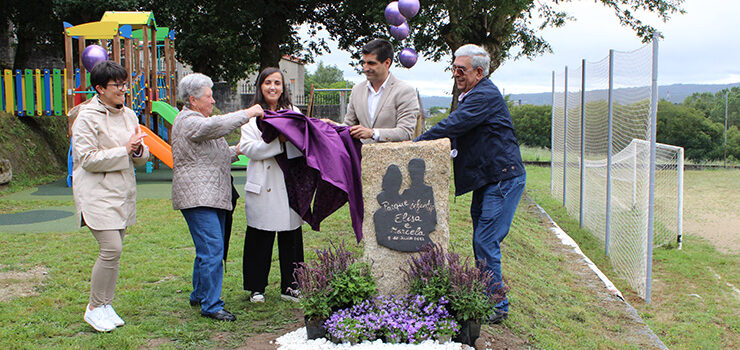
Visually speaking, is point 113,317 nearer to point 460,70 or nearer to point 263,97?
point 263,97

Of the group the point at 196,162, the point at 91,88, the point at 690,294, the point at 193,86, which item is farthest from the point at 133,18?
the point at 690,294

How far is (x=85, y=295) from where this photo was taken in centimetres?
463

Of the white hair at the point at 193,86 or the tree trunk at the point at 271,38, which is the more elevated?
the tree trunk at the point at 271,38

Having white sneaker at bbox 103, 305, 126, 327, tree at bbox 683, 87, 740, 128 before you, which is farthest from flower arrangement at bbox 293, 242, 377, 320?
tree at bbox 683, 87, 740, 128

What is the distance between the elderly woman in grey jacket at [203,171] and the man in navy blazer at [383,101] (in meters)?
0.74

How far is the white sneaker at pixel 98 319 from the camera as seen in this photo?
3814 mm

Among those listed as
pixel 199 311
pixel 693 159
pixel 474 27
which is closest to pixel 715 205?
pixel 474 27

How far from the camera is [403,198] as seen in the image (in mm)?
3830

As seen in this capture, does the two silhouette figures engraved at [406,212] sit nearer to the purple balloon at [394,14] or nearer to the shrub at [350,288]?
the shrub at [350,288]

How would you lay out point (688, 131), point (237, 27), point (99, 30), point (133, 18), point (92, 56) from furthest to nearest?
point (688, 131), point (237, 27), point (133, 18), point (99, 30), point (92, 56)

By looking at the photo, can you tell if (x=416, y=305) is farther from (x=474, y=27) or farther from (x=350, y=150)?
(x=474, y=27)

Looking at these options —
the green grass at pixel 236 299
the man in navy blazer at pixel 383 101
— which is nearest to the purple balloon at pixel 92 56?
the green grass at pixel 236 299

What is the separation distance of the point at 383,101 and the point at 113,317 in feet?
7.35

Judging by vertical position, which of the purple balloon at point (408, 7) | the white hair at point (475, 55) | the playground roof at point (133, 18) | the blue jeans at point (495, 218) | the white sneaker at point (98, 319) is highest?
the playground roof at point (133, 18)
